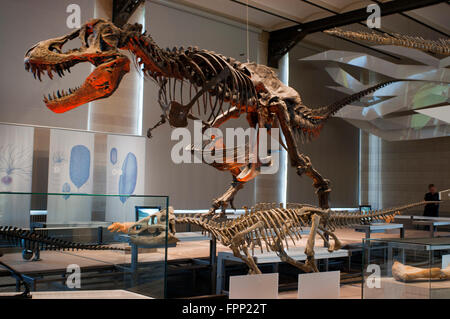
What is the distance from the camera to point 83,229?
2977mm

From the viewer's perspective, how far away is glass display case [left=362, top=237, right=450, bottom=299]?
3.20 meters

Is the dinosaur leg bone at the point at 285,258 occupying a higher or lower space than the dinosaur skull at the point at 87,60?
lower

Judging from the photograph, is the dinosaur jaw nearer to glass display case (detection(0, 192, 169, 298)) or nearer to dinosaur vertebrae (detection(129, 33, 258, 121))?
dinosaur vertebrae (detection(129, 33, 258, 121))

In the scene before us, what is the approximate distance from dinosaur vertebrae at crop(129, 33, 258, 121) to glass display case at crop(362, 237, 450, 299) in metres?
2.54

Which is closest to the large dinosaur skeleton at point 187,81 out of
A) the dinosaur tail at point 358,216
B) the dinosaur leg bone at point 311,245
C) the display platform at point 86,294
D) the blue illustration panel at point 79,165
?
the dinosaur tail at point 358,216

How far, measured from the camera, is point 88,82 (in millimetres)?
4574

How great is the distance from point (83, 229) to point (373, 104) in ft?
41.4

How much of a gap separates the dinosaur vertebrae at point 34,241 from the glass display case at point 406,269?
6.13 feet

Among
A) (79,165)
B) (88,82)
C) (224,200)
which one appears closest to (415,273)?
(88,82)

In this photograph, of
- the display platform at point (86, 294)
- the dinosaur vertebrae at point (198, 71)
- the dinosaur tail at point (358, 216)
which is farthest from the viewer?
the dinosaur tail at point (358, 216)

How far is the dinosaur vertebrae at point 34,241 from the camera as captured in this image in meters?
2.71

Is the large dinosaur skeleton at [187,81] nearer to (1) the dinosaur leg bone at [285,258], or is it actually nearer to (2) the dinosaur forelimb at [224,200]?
(2) the dinosaur forelimb at [224,200]

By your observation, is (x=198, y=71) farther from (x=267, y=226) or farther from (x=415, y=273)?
(x=415, y=273)
